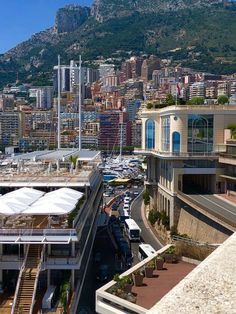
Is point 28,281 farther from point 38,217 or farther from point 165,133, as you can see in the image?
point 165,133

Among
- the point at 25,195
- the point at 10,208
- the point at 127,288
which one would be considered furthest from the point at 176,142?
the point at 127,288

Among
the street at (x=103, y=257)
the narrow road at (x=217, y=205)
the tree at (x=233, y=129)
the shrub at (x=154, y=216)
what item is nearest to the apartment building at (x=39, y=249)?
the street at (x=103, y=257)

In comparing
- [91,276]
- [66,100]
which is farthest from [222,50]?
[91,276]

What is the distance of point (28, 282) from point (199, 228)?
10296 millimetres

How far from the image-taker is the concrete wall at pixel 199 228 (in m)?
20.0

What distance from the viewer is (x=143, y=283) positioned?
12.6m

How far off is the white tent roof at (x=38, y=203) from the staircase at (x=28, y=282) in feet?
4.06

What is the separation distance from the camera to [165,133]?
29.2 meters

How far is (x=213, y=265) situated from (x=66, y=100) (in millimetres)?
153981

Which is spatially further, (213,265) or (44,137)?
(44,137)

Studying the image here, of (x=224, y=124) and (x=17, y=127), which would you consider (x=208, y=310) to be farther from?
(x=17, y=127)

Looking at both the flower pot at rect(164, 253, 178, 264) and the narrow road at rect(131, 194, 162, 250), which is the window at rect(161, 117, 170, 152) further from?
the flower pot at rect(164, 253, 178, 264)

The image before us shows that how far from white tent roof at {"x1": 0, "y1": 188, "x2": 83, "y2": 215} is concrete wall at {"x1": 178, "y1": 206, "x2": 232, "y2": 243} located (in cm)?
574

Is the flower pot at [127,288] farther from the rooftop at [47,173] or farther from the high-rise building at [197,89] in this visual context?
the high-rise building at [197,89]
